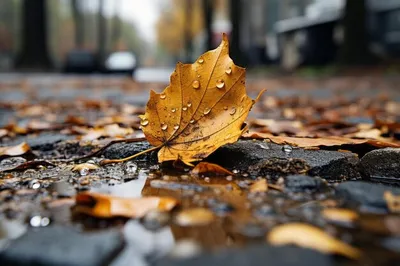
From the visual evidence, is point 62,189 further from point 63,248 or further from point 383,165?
point 383,165

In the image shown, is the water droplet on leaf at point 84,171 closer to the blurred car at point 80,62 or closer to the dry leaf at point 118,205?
the dry leaf at point 118,205

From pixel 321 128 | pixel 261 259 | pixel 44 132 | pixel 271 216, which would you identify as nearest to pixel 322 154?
pixel 271 216

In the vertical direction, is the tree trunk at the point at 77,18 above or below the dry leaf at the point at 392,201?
above

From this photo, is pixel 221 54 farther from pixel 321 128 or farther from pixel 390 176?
pixel 321 128

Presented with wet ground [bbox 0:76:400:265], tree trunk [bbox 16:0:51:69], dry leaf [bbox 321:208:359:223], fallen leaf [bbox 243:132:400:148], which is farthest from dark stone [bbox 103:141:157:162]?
tree trunk [bbox 16:0:51:69]

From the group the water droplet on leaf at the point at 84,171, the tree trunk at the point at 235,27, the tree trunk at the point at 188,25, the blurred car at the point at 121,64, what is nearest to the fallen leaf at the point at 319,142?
the water droplet on leaf at the point at 84,171

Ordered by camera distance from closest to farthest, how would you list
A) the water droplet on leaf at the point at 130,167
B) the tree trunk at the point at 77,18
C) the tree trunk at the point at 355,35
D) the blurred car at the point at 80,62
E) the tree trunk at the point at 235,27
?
the water droplet on leaf at the point at 130,167 → the tree trunk at the point at 355,35 → the tree trunk at the point at 235,27 → the blurred car at the point at 80,62 → the tree trunk at the point at 77,18
